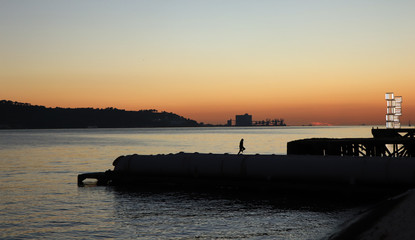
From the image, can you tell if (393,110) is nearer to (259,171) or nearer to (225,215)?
(259,171)

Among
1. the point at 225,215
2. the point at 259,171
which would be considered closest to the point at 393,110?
the point at 259,171

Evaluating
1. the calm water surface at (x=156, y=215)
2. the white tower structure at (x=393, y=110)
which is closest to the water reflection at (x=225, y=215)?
the calm water surface at (x=156, y=215)

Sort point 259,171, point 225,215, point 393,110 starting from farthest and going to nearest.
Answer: point 393,110
point 259,171
point 225,215

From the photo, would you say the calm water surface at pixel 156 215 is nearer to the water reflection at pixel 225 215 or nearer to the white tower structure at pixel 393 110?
the water reflection at pixel 225 215

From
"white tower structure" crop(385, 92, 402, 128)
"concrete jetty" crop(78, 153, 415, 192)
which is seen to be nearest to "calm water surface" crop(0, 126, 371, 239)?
"concrete jetty" crop(78, 153, 415, 192)

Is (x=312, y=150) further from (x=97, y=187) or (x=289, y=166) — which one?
(x=97, y=187)

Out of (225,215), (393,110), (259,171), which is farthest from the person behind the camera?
(393,110)

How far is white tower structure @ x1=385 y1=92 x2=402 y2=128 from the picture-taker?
292 ft

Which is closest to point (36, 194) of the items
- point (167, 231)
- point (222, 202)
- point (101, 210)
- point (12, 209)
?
point (12, 209)

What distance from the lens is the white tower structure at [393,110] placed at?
88.9m

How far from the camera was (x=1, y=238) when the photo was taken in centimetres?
1820

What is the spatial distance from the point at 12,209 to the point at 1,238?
739cm

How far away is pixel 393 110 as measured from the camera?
9000 centimetres

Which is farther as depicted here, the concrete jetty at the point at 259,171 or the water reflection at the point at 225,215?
the concrete jetty at the point at 259,171
